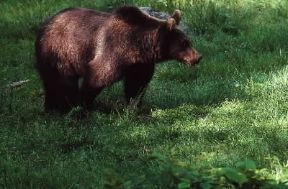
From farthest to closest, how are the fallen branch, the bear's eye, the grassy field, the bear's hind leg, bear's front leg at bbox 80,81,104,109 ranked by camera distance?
the fallen branch → the bear's hind leg → the bear's eye → bear's front leg at bbox 80,81,104,109 → the grassy field

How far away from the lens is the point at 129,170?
5.99 metres

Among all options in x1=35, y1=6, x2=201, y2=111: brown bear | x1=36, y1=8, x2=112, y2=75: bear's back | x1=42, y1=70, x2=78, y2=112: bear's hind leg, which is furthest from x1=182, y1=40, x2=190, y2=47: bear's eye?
x1=42, y1=70, x2=78, y2=112: bear's hind leg

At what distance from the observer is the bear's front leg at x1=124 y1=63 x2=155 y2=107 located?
27.3 feet

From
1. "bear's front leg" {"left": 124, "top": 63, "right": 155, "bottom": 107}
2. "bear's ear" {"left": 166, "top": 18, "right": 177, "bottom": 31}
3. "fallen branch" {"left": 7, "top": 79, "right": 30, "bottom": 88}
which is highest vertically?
"bear's ear" {"left": 166, "top": 18, "right": 177, "bottom": 31}

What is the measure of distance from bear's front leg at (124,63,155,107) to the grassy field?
20 centimetres

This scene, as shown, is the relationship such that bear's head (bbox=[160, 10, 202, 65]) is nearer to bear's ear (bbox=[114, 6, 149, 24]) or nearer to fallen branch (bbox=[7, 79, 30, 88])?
bear's ear (bbox=[114, 6, 149, 24])

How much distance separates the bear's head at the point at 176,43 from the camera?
8.28 meters

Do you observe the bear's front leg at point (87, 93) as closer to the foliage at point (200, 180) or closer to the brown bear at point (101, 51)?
the brown bear at point (101, 51)

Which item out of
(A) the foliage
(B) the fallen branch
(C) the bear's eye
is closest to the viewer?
(A) the foliage

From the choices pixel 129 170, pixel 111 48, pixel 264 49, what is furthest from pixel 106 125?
pixel 264 49

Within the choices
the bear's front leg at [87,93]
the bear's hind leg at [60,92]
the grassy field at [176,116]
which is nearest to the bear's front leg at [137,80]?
the grassy field at [176,116]

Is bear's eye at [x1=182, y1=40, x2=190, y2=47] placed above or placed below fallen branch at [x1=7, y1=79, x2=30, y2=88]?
above

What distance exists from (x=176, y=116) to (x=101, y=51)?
127 cm

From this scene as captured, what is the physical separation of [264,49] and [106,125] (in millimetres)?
4552
